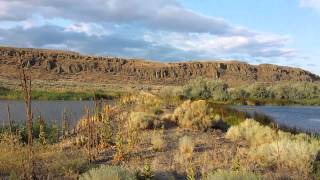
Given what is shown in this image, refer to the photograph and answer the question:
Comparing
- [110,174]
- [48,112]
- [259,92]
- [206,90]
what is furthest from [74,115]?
[259,92]

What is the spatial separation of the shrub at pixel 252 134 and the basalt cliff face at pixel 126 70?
84720 mm

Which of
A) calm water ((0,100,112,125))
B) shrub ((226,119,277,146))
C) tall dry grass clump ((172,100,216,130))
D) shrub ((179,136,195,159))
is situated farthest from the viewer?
calm water ((0,100,112,125))

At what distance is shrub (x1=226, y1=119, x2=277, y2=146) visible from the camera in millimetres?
15430

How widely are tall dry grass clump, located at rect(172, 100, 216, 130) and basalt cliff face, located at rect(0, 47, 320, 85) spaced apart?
79.7 meters

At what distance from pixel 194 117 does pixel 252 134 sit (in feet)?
13.2

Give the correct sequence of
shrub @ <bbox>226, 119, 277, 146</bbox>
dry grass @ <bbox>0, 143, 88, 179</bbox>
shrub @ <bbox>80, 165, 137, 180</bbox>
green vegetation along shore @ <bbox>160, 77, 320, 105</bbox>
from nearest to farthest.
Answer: shrub @ <bbox>80, 165, 137, 180</bbox>
dry grass @ <bbox>0, 143, 88, 179</bbox>
shrub @ <bbox>226, 119, 277, 146</bbox>
green vegetation along shore @ <bbox>160, 77, 320, 105</bbox>

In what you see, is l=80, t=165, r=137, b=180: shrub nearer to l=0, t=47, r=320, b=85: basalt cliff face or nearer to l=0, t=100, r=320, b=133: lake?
l=0, t=100, r=320, b=133: lake

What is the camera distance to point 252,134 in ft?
55.0

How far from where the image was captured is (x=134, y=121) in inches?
730

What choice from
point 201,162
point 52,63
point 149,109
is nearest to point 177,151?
point 201,162

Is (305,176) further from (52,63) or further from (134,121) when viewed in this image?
(52,63)

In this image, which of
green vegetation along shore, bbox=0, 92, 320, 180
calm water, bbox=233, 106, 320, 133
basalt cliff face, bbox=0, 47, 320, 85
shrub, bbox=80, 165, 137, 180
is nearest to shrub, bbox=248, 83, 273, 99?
calm water, bbox=233, 106, 320, 133

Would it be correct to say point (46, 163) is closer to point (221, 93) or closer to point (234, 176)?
point (234, 176)

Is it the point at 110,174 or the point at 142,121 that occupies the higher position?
the point at 110,174
